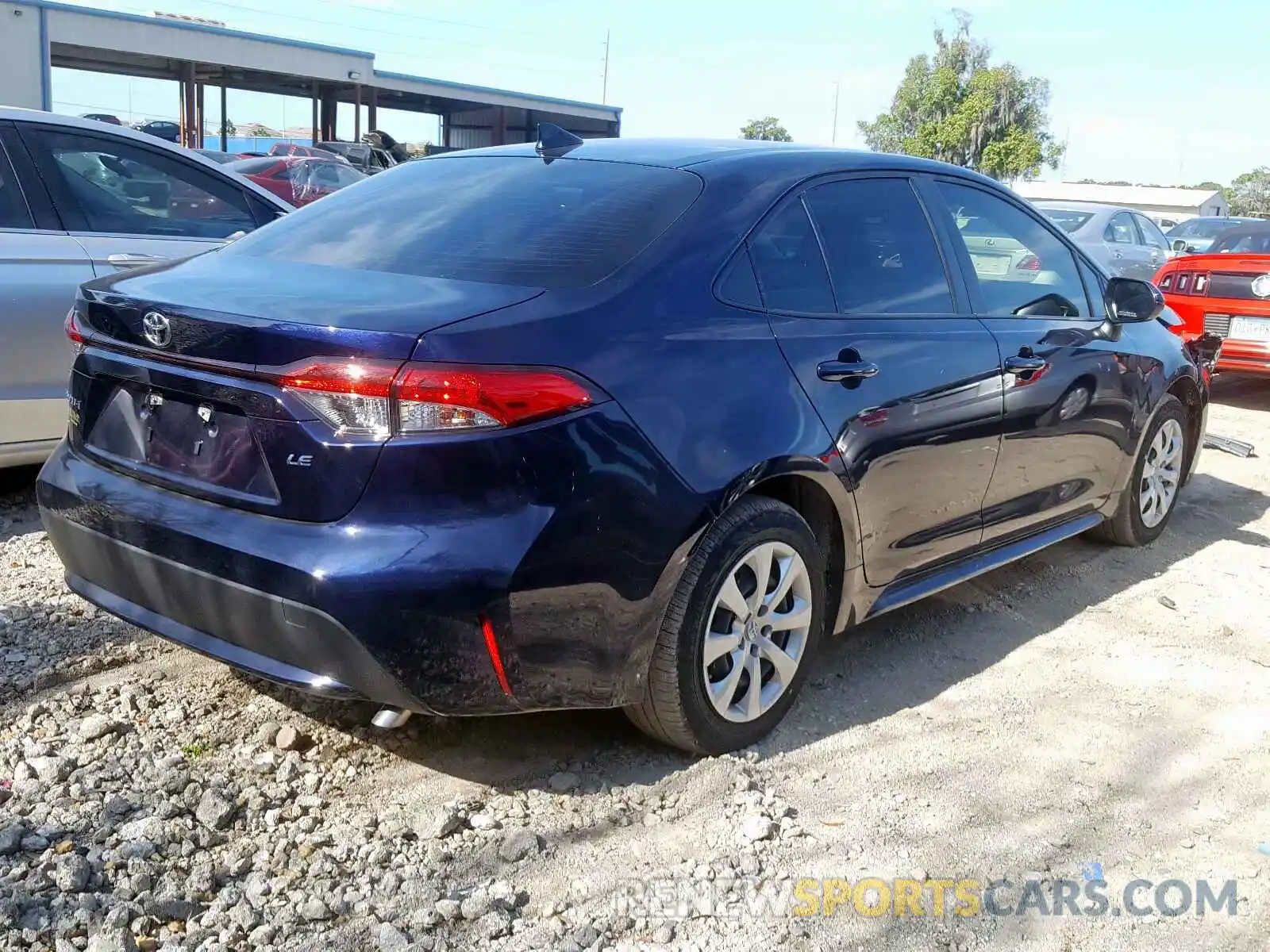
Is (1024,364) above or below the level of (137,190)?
below

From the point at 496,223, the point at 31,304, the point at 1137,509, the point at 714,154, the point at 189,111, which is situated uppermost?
the point at 189,111

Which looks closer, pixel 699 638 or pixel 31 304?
pixel 699 638

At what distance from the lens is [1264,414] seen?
371 inches

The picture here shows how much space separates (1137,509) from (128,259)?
14.6ft

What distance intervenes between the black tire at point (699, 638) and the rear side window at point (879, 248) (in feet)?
2.40

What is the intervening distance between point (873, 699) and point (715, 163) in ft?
5.55

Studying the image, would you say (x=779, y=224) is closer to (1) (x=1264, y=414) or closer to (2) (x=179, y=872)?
(2) (x=179, y=872)

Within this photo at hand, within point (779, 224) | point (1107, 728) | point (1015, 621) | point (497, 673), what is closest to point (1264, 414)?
point (1015, 621)

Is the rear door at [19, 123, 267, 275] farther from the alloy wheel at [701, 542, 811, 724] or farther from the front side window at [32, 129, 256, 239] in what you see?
the alloy wheel at [701, 542, 811, 724]

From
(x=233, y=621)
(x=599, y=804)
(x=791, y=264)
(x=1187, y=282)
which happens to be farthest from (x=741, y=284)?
(x=1187, y=282)

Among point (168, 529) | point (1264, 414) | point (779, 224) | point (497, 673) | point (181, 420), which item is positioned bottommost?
point (1264, 414)

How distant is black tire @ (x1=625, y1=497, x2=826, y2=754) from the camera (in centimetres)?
299

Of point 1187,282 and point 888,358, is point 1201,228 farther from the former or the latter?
point 888,358

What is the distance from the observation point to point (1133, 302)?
483 centimetres
